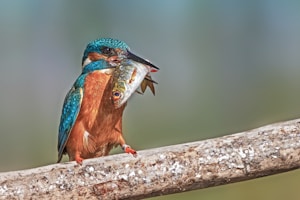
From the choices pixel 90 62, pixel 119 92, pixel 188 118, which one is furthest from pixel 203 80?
pixel 119 92

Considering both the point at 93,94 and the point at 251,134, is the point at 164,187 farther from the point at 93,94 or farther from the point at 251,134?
the point at 93,94

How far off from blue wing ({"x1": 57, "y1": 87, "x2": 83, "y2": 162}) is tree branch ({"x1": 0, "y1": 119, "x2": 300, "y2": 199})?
57cm

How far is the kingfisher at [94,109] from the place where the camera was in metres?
2.40

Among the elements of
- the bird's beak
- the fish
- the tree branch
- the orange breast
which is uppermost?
the bird's beak

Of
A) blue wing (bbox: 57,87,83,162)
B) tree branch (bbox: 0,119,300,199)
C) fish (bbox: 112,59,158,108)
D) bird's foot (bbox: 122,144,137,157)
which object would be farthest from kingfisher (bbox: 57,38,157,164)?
tree branch (bbox: 0,119,300,199)

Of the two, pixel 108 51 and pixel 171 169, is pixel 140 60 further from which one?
pixel 171 169

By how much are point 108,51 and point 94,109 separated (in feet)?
0.70

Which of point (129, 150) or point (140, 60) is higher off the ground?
point (140, 60)

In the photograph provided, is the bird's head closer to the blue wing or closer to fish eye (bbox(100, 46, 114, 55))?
fish eye (bbox(100, 46, 114, 55))

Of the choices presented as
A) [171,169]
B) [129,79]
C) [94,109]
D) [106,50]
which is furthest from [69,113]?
[171,169]

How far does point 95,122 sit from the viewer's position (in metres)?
2.44

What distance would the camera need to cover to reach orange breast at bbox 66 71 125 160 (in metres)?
2.40

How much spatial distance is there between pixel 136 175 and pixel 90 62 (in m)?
0.76

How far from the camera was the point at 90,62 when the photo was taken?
2477 millimetres
